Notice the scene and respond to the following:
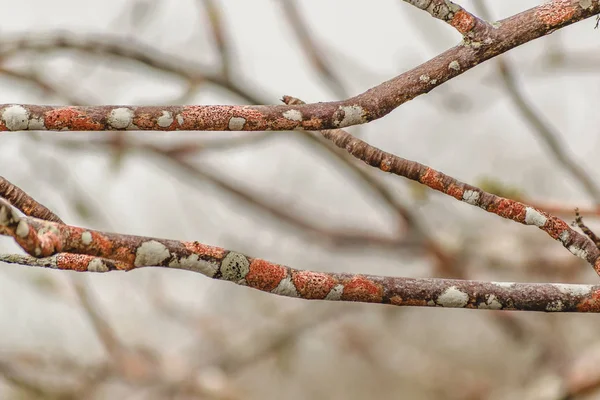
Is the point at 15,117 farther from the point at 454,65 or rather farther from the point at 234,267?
the point at 454,65

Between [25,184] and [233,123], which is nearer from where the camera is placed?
[233,123]

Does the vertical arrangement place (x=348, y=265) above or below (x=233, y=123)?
above

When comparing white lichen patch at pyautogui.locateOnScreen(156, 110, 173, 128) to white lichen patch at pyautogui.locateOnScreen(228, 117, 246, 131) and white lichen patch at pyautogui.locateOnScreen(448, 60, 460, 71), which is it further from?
white lichen patch at pyautogui.locateOnScreen(448, 60, 460, 71)

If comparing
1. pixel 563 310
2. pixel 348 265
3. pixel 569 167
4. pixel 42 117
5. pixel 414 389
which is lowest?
pixel 563 310

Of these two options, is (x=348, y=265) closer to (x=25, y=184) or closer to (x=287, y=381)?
(x=287, y=381)

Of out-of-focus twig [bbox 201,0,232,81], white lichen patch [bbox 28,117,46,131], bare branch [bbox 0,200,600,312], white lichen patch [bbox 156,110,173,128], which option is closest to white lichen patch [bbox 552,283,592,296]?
bare branch [bbox 0,200,600,312]

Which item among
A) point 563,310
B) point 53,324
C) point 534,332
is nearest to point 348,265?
point 534,332

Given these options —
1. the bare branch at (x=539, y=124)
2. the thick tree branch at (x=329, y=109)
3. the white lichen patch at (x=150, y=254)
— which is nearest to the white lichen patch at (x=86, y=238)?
the white lichen patch at (x=150, y=254)

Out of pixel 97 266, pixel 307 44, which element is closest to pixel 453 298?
pixel 97 266
